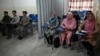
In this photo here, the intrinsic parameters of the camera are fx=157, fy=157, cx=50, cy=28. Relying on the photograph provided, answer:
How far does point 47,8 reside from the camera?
486 cm

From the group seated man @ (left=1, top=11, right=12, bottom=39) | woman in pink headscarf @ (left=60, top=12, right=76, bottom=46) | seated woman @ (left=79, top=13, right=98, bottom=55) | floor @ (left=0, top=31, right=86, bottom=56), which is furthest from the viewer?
seated man @ (left=1, top=11, right=12, bottom=39)

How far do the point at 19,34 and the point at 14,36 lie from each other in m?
0.33

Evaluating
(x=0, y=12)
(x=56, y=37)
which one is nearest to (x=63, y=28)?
(x=56, y=37)

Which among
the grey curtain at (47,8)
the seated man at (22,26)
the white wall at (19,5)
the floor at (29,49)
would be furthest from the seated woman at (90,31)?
the white wall at (19,5)

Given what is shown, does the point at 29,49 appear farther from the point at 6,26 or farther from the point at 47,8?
the point at 6,26

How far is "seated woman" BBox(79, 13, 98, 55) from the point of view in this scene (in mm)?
3530

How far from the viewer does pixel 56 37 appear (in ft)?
13.8

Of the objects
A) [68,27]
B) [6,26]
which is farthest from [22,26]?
[68,27]

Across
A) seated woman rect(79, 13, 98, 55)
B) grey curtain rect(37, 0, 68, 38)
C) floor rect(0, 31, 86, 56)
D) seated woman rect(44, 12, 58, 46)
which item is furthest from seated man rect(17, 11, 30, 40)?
seated woman rect(79, 13, 98, 55)

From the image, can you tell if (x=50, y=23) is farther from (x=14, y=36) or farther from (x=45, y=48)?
(x=14, y=36)

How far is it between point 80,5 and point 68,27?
1.80 metres

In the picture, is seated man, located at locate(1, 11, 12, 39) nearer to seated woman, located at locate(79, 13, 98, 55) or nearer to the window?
the window

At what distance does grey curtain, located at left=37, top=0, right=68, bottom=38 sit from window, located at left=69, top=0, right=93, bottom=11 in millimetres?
495

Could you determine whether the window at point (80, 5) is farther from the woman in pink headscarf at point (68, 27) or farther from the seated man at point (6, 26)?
the seated man at point (6, 26)
